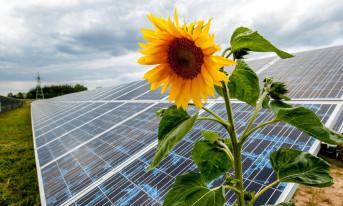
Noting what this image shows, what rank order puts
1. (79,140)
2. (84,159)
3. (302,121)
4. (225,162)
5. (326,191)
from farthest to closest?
(79,140)
(84,159)
(326,191)
(225,162)
(302,121)

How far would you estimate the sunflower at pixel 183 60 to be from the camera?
743 millimetres

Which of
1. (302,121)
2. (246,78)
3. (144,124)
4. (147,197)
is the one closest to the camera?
(302,121)

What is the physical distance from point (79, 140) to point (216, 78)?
18.1 ft

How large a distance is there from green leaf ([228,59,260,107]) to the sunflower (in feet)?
0.89

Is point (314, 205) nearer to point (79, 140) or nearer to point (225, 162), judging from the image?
point (225, 162)

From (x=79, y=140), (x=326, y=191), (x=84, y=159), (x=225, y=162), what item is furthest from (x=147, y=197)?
(x=79, y=140)

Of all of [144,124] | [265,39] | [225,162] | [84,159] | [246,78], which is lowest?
[84,159]

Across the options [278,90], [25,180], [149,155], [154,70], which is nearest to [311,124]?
[278,90]

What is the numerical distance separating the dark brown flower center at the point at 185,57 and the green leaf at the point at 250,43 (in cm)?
15

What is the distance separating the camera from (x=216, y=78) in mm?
739

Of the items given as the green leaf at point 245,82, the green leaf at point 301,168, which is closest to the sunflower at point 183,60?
the green leaf at point 245,82

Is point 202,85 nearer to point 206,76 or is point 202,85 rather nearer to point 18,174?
point 206,76

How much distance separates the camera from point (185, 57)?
0.85 meters

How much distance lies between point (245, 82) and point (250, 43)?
26 centimetres
